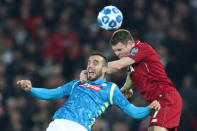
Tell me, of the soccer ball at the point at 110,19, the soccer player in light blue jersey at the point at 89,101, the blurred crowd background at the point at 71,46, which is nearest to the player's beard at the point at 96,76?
the soccer player in light blue jersey at the point at 89,101

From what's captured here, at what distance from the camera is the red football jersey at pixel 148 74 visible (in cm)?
634

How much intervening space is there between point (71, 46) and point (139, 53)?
18.2 ft

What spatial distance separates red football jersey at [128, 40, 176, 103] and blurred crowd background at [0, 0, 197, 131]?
2.81 meters

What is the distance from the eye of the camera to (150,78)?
20.9ft

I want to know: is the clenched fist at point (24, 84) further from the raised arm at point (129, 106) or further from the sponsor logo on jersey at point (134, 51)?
the sponsor logo on jersey at point (134, 51)

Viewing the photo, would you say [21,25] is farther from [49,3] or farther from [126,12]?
[126,12]

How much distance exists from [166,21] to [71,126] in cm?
674

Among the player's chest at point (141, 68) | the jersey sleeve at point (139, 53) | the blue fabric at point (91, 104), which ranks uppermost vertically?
the jersey sleeve at point (139, 53)

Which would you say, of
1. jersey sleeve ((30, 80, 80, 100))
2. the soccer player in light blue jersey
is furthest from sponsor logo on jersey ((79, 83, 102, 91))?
jersey sleeve ((30, 80, 80, 100))

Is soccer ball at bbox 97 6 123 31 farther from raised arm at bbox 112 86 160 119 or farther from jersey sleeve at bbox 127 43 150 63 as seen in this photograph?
raised arm at bbox 112 86 160 119

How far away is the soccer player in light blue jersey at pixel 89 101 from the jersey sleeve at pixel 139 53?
2.20 ft

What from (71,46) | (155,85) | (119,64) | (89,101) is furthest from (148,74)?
(71,46)

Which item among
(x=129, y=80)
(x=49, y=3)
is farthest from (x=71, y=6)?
(x=129, y=80)

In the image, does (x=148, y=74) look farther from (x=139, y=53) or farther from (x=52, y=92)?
(x=52, y=92)
